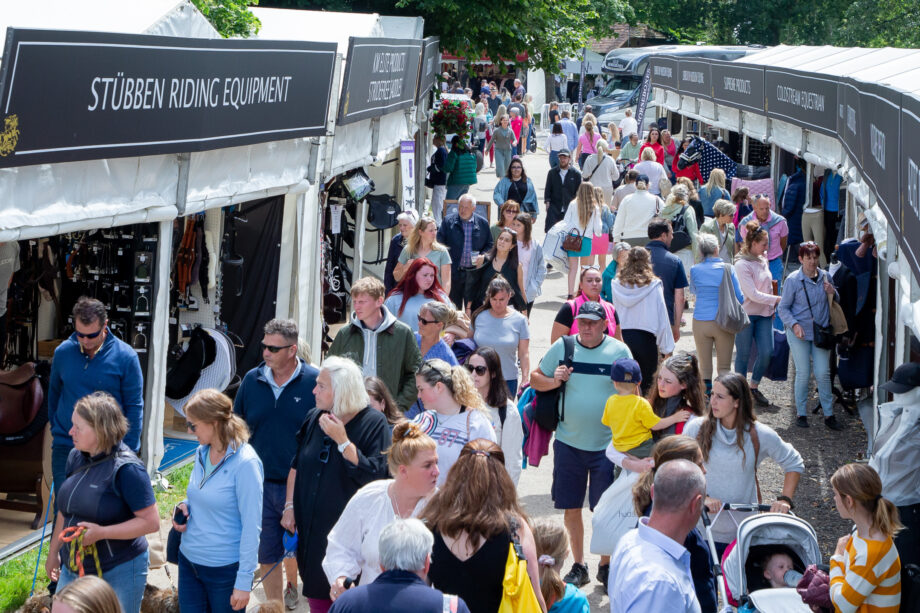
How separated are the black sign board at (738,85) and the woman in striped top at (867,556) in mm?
11276

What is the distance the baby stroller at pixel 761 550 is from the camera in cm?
529

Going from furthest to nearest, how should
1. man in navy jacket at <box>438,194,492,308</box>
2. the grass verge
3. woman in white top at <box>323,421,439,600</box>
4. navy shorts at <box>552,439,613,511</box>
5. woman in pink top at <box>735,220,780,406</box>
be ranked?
man in navy jacket at <box>438,194,492,308</box>, woman in pink top at <box>735,220,780,406</box>, navy shorts at <box>552,439,613,511</box>, the grass verge, woman in white top at <box>323,421,439,600</box>

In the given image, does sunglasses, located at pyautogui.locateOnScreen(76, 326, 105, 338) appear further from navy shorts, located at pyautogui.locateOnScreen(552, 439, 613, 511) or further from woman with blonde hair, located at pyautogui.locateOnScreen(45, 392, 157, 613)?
navy shorts, located at pyautogui.locateOnScreen(552, 439, 613, 511)

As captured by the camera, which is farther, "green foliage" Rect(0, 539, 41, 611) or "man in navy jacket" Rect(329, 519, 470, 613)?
"green foliage" Rect(0, 539, 41, 611)

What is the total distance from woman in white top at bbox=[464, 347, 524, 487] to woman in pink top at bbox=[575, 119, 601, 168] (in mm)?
15195

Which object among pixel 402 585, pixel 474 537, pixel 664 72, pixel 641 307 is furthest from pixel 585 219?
pixel 664 72

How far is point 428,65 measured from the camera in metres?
17.7

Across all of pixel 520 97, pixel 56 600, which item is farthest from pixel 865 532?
pixel 520 97

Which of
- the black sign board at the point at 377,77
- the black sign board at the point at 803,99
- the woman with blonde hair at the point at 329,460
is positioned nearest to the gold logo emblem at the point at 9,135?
the woman with blonde hair at the point at 329,460

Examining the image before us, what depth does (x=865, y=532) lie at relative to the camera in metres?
5.18

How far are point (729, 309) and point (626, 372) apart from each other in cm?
370

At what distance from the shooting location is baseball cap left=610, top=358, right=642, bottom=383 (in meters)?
6.46

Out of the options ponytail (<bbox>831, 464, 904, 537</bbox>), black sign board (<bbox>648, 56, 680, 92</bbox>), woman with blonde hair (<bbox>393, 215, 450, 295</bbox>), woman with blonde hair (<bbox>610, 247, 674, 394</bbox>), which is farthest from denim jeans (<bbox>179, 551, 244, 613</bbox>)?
Result: black sign board (<bbox>648, 56, 680, 92</bbox>)

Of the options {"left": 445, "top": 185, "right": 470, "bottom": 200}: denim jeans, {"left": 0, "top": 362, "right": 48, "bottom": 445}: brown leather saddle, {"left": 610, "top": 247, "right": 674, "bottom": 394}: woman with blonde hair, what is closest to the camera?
{"left": 0, "top": 362, "right": 48, "bottom": 445}: brown leather saddle
